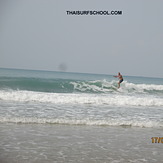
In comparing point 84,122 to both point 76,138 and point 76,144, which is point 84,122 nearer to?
point 76,138

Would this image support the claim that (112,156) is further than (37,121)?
No

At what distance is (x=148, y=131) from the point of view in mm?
6562

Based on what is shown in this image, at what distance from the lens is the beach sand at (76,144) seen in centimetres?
411

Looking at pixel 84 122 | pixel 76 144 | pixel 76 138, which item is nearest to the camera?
pixel 76 144

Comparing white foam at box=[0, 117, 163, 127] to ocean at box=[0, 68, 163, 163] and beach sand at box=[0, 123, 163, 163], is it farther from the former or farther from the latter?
beach sand at box=[0, 123, 163, 163]

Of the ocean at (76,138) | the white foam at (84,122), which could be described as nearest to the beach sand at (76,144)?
the ocean at (76,138)

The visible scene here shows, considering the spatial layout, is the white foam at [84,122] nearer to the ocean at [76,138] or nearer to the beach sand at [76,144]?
the ocean at [76,138]

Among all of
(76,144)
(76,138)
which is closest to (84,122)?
(76,138)

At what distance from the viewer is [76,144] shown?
16.2ft

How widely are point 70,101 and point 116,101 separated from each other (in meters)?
2.69

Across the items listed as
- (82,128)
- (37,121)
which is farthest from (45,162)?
(37,121)

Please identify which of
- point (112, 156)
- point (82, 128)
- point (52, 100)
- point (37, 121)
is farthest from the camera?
point (52, 100)

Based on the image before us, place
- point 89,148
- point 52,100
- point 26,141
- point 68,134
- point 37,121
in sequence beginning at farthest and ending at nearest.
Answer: point 52,100, point 37,121, point 68,134, point 26,141, point 89,148

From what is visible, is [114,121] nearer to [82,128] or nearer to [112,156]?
[82,128]
